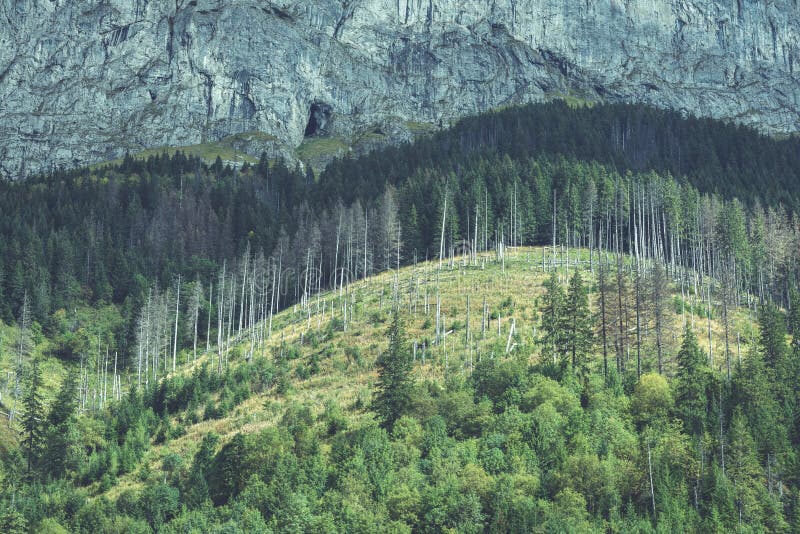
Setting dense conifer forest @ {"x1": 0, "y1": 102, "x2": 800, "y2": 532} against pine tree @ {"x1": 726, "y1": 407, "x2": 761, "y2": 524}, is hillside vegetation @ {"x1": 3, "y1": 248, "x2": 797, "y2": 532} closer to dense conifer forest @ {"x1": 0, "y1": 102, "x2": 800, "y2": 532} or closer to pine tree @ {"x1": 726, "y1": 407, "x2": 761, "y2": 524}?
pine tree @ {"x1": 726, "y1": 407, "x2": 761, "y2": 524}

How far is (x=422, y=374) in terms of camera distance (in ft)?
298

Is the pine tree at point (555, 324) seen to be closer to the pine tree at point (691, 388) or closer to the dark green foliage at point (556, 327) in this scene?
the dark green foliage at point (556, 327)

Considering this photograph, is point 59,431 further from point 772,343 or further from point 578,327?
point 772,343

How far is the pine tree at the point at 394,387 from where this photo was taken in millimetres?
80125

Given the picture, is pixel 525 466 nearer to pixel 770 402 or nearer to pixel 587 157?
pixel 770 402

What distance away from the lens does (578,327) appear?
85.6m

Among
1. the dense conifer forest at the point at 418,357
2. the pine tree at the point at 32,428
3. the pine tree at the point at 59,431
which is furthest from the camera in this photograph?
the pine tree at the point at 32,428

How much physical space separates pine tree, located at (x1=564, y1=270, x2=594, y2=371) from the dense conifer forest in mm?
227

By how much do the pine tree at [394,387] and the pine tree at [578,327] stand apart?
15.1m

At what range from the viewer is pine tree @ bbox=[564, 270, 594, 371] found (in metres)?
84.2

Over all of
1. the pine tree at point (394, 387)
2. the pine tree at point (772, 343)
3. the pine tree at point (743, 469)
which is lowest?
the pine tree at point (743, 469)

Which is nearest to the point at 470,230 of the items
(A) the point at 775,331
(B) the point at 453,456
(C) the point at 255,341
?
(C) the point at 255,341

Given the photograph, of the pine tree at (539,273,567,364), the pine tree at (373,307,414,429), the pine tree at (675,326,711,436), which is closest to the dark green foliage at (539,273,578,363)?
the pine tree at (539,273,567,364)

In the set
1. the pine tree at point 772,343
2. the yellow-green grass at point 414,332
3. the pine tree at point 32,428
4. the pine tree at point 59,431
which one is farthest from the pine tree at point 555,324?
the pine tree at point 32,428
